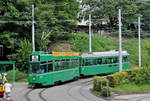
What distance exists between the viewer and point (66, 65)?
97.7 feet

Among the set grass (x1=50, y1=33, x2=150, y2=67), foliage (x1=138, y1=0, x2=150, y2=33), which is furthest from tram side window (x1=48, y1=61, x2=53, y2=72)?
foliage (x1=138, y1=0, x2=150, y2=33)

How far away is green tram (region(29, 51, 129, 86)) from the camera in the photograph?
25.0 metres

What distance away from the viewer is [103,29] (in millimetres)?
65188

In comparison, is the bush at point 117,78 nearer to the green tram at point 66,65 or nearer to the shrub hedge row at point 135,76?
the shrub hedge row at point 135,76

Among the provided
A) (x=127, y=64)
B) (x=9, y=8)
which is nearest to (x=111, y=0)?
(x=127, y=64)

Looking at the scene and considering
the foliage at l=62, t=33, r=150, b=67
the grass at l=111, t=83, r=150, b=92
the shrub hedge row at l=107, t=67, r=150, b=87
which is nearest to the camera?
the grass at l=111, t=83, r=150, b=92

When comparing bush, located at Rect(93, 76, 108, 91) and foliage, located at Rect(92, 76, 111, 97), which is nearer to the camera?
foliage, located at Rect(92, 76, 111, 97)

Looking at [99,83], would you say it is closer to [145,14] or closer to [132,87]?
[132,87]

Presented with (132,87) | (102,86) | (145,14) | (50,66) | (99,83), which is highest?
(145,14)

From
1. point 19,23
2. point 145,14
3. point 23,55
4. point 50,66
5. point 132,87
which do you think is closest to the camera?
point 132,87

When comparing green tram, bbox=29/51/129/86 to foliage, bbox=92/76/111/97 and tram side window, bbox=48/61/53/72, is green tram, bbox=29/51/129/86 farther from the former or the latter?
foliage, bbox=92/76/111/97

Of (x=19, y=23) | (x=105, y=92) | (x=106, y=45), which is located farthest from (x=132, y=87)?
(x=106, y=45)

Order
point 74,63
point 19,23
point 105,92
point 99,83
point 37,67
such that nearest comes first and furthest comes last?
point 105,92 → point 99,83 → point 37,67 → point 74,63 → point 19,23

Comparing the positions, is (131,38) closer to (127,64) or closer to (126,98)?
(127,64)
